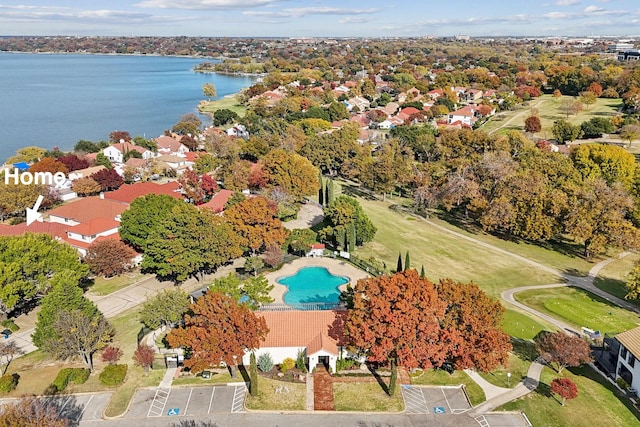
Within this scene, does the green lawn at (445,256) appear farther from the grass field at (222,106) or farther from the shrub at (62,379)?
the grass field at (222,106)

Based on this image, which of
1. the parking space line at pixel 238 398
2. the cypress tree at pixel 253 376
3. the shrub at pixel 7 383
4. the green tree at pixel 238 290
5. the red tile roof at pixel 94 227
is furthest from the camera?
the red tile roof at pixel 94 227

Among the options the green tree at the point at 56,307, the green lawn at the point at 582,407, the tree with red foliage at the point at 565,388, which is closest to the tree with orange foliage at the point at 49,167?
the green tree at the point at 56,307

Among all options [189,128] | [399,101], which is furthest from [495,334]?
[399,101]

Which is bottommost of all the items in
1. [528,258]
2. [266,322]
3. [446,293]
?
[528,258]

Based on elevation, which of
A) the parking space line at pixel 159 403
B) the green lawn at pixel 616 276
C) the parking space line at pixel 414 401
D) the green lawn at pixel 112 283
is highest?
the parking space line at pixel 159 403

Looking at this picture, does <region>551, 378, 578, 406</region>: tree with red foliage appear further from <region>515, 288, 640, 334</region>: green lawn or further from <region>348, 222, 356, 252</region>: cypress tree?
<region>348, 222, 356, 252</region>: cypress tree

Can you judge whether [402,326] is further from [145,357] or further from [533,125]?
[533,125]

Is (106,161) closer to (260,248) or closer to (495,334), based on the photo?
(260,248)
